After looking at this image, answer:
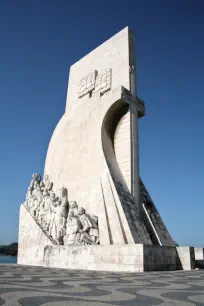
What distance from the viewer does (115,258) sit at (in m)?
6.21

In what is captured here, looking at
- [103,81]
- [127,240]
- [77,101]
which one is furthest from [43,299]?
[77,101]

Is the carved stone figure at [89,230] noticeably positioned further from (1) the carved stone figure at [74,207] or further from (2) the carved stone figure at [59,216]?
(1) the carved stone figure at [74,207]

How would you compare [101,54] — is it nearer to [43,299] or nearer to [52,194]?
[52,194]

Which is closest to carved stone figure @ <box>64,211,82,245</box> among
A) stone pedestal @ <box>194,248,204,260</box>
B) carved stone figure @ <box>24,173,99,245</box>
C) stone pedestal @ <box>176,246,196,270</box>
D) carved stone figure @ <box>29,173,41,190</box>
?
carved stone figure @ <box>24,173,99,245</box>

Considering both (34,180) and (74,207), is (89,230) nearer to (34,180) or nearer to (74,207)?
(74,207)

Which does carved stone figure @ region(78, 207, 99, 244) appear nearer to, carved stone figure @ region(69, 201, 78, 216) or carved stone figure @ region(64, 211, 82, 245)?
carved stone figure @ region(64, 211, 82, 245)

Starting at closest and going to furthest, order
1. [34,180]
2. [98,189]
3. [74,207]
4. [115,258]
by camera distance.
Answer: [115,258], [98,189], [74,207], [34,180]

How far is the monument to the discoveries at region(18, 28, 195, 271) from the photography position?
6.87 m

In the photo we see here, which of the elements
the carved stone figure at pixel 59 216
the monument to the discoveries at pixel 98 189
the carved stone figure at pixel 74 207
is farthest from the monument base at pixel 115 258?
the carved stone figure at pixel 74 207

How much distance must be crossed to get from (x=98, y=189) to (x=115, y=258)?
7.70 feet

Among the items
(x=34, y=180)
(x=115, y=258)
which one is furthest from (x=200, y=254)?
(x=34, y=180)

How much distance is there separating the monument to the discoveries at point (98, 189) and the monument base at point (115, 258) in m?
0.02

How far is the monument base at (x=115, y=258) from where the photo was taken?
5895 millimetres

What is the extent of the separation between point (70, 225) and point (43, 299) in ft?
19.1
